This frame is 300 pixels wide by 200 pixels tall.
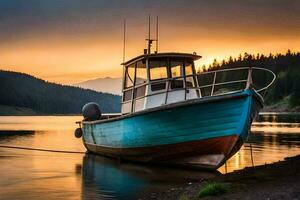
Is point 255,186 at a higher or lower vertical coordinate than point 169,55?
lower

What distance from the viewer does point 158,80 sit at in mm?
23391

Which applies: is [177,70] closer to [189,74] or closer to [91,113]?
[189,74]

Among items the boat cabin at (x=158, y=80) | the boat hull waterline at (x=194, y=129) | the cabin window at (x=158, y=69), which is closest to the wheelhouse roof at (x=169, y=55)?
the boat cabin at (x=158, y=80)

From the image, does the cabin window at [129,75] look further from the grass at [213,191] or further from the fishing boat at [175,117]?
the grass at [213,191]

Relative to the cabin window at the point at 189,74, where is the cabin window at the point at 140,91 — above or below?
below

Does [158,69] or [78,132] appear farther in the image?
[78,132]

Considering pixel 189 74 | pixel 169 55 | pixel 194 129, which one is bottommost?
pixel 194 129

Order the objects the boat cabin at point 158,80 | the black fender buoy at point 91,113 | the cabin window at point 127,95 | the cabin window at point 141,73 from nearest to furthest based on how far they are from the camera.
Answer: the boat cabin at point 158,80 < the cabin window at point 141,73 < the cabin window at point 127,95 < the black fender buoy at point 91,113

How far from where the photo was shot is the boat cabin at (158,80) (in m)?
23.2

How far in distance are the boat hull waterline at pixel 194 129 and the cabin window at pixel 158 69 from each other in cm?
254

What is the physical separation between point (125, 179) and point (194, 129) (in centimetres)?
340

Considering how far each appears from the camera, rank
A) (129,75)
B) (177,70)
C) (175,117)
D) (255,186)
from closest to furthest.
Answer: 1. (255,186)
2. (175,117)
3. (177,70)
4. (129,75)

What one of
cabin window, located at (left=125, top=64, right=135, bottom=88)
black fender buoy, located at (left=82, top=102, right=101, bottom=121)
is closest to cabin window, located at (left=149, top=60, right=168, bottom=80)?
cabin window, located at (left=125, top=64, right=135, bottom=88)

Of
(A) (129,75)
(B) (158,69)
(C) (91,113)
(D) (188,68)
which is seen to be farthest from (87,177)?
(C) (91,113)
